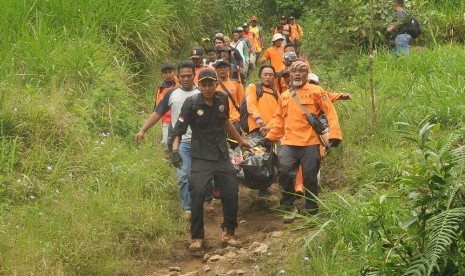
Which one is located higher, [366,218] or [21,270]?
[366,218]

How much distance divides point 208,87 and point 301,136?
1097 mm

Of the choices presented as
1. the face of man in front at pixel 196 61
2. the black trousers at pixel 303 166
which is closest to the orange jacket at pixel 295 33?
the face of man in front at pixel 196 61

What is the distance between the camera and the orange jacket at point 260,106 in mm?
9227

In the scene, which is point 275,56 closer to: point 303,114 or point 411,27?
point 411,27

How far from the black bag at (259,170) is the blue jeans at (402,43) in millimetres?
5565

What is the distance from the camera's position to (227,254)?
7336 mm

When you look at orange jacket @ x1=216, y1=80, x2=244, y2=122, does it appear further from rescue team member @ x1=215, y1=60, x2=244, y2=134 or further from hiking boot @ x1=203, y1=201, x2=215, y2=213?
hiking boot @ x1=203, y1=201, x2=215, y2=213

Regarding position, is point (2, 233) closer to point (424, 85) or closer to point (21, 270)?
point (21, 270)

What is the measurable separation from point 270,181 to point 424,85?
3223mm

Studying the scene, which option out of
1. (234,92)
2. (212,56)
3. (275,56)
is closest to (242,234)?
(234,92)

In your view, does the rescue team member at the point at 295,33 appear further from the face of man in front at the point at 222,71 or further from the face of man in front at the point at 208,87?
the face of man in front at the point at 208,87

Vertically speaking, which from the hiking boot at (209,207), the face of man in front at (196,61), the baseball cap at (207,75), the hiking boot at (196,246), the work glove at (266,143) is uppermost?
the baseball cap at (207,75)

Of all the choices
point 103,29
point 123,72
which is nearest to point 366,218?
point 123,72

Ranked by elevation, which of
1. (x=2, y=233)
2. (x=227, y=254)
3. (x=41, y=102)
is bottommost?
(x=227, y=254)
